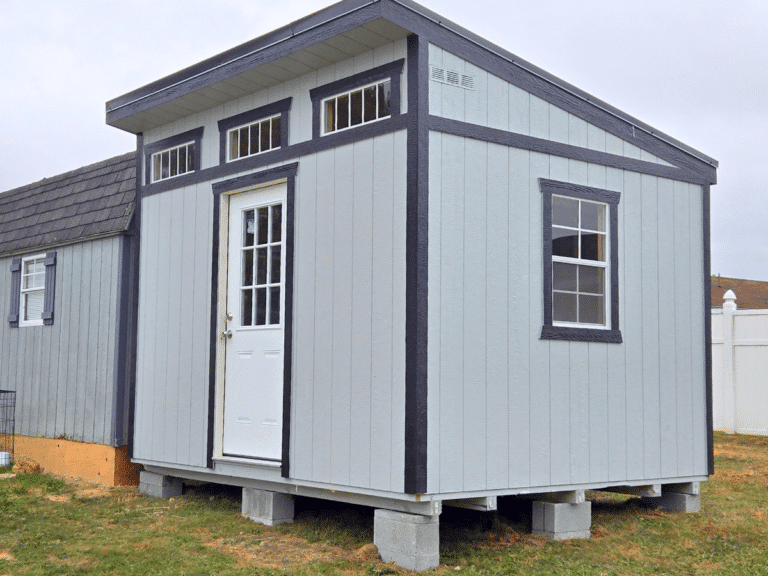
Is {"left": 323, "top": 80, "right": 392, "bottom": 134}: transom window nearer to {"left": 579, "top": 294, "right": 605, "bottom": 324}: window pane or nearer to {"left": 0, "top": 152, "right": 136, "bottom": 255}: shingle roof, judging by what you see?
{"left": 579, "top": 294, "right": 605, "bottom": 324}: window pane

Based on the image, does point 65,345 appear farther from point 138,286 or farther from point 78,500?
point 78,500

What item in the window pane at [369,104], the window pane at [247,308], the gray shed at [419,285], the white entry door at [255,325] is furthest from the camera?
the window pane at [247,308]

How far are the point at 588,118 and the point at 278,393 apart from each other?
12.0 ft

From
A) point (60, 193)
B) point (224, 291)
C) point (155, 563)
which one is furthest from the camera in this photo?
point (60, 193)

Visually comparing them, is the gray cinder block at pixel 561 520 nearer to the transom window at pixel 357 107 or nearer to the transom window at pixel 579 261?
the transom window at pixel 579 261

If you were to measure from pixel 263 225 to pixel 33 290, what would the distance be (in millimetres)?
4856

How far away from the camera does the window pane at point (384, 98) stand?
6.66 meters

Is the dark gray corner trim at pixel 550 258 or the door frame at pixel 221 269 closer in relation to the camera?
the dark gray corner trim at pixel 550 258

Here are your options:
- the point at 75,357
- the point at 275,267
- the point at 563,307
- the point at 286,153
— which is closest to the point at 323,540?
the point at 275,267

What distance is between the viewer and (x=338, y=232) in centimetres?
695

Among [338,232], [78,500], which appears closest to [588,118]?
[338,232]

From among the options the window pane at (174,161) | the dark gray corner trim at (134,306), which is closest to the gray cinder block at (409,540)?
the dark gray corner trim at (134,306)

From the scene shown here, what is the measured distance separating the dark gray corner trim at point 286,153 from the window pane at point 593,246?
205cm

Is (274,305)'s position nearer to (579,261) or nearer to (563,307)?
(563,307)
